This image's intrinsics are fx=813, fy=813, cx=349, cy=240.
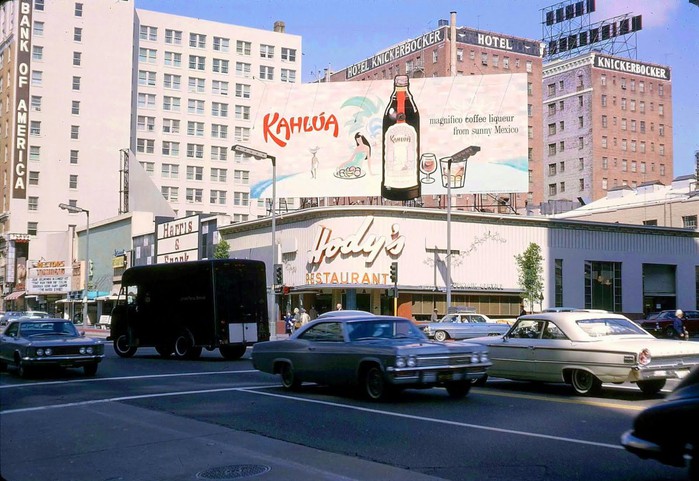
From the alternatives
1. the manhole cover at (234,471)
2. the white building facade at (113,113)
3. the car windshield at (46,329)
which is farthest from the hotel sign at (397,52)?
the manhole cover at (234,471)

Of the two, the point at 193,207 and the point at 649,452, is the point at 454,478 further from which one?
the point at 193,207

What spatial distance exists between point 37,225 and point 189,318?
64509 millimetres

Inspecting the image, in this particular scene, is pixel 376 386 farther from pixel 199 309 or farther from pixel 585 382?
pixel 199 309

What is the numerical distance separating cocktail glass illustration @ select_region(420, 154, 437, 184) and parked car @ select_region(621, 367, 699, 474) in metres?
44.8

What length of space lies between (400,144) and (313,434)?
41.4 meters

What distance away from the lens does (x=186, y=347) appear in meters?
24.4

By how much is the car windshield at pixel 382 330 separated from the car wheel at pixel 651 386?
12.3 ft

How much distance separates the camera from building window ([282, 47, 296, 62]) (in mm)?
100688

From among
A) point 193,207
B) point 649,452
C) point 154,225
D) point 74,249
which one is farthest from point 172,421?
point 193,207

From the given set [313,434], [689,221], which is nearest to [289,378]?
[313,434]

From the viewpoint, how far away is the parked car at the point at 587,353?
13.0 metres

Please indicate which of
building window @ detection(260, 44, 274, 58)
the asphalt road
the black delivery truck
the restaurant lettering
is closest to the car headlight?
the asphalt road

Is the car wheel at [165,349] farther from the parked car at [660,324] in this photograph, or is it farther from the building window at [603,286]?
the building window at [603,286]

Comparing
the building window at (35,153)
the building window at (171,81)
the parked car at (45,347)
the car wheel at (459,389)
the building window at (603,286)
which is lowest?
the car wheel at (459,389)
